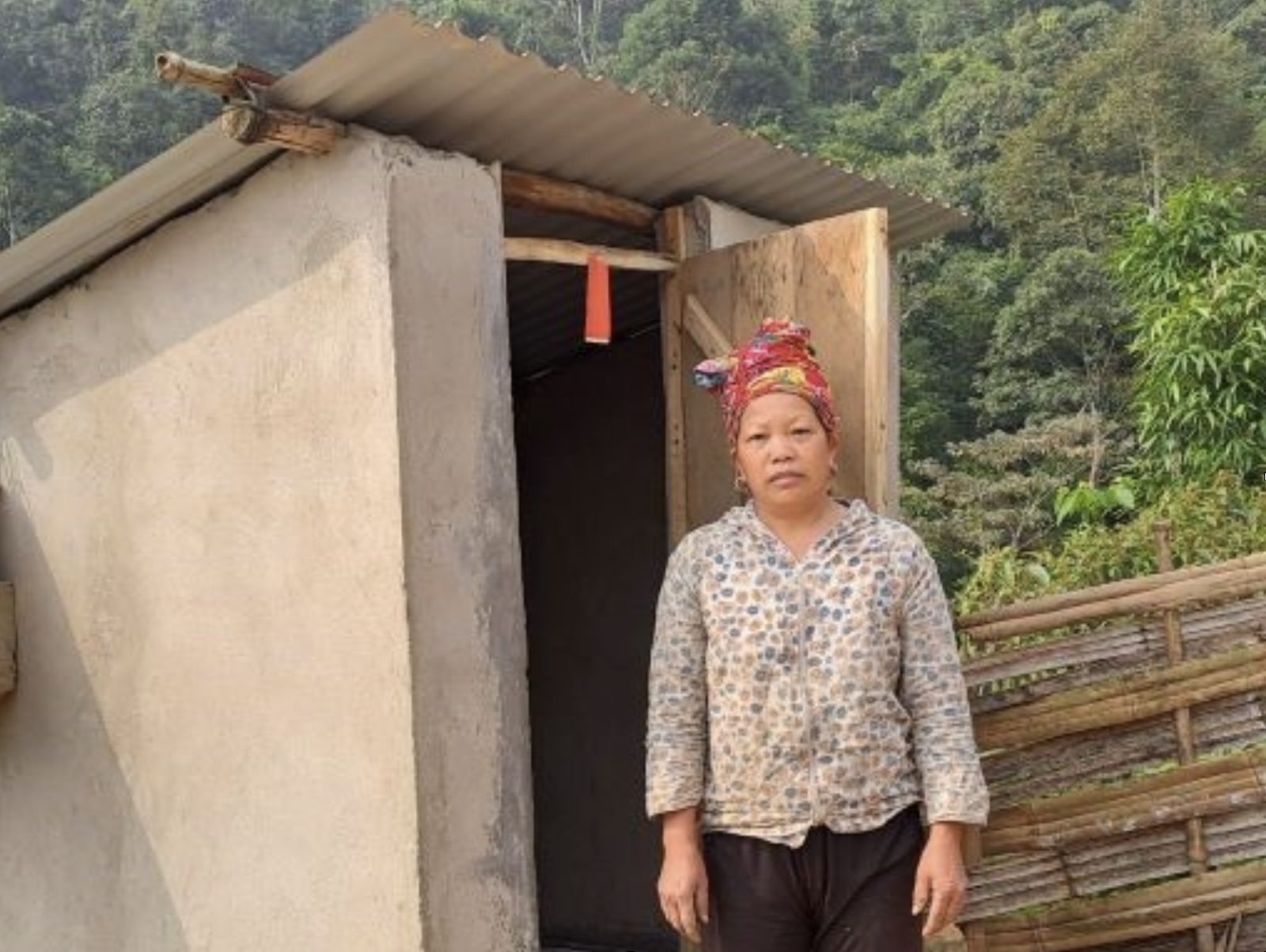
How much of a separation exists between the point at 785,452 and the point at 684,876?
2.59 feet

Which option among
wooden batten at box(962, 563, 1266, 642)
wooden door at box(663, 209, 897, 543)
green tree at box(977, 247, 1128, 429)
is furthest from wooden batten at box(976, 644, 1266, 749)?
green tree at box(977, 247, 1128, 429)

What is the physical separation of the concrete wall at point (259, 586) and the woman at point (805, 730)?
62 cm

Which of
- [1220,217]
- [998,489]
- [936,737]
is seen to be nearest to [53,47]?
[998,489]

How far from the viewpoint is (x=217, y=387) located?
3307 mm

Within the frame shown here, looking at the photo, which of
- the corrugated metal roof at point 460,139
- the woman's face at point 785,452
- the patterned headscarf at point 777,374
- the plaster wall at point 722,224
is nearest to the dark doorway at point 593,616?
the plaster wall at point 722,224

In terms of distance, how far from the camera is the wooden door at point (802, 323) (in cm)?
338

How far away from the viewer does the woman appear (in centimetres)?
251

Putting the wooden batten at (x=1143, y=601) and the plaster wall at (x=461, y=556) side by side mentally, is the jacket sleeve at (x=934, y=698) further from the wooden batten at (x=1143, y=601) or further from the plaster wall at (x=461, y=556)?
the wooden batten at (x=1143, y=601)

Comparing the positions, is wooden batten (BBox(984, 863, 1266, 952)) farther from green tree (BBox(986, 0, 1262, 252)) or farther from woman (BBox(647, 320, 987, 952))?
green tree (BBox(986, 0, 1262, 252))

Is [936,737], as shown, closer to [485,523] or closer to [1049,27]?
[485,523]

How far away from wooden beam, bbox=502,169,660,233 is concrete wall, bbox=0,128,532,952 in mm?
288

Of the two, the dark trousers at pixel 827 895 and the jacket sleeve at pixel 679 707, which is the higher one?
the jacket sleeve at pixel 679 707

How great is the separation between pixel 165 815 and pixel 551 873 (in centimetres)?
267

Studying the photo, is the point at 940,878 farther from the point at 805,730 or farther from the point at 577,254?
the point at 577,254
